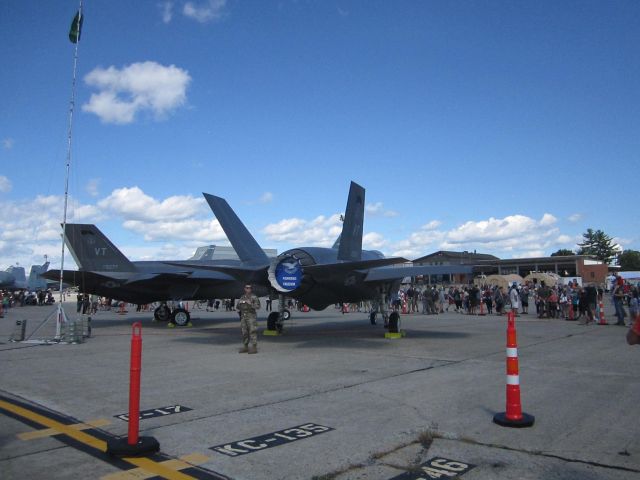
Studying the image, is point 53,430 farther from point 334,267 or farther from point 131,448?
point 334,267

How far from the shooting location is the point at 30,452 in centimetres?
436

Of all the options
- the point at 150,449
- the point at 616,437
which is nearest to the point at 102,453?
the point at 150,449

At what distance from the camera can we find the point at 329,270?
38.8 feet

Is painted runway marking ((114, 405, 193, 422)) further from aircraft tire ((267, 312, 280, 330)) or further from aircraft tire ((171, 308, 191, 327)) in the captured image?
aircraft tire ((171, 308, 191, 327))

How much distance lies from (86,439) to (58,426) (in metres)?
0.69

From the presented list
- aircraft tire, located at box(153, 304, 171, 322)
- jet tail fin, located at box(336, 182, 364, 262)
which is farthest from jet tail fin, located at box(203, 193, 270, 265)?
aircraft tire, located at box(153, 304, 171, 322)

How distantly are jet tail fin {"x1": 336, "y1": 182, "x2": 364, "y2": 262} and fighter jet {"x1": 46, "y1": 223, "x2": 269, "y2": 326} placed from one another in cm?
516

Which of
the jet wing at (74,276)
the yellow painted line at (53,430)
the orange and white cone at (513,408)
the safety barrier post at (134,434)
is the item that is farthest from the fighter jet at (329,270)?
the jet wing at (74,276)

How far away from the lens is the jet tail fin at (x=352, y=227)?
14.4 metres

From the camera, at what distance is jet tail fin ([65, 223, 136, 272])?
19875mm

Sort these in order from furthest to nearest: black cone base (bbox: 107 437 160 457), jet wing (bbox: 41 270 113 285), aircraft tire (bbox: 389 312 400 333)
A: jet wing (bbox: 41 270 113 285) → aircraft tire (bbox: 389 312 400 333) → black cone base (bbox: 107 437 160 457)

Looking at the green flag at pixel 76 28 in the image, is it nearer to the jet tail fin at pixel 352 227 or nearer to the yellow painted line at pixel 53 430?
the jet tail fin at pixel 352 227

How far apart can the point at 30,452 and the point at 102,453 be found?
2.13ft

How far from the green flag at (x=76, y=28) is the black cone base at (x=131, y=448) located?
13.3 meters
